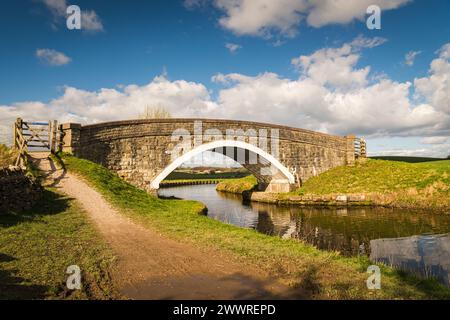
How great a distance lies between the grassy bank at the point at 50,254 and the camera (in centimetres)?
581

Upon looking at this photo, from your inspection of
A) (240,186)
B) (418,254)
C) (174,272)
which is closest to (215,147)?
(418,254)

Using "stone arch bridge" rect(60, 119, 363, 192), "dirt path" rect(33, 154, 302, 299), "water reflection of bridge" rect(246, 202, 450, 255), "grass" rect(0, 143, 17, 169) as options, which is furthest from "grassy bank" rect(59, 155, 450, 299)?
"stone arch bridge" rect(60, 119, 363, 192)

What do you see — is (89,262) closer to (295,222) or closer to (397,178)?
(295,222)

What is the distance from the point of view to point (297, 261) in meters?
7.82

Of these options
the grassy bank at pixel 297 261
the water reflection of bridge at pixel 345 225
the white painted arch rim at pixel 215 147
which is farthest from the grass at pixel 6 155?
the water reflection of bridge at pixel 345 225

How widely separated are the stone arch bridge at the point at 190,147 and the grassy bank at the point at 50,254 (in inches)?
299

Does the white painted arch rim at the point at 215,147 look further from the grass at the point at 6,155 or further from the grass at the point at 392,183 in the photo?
the grass at the point at 6,155

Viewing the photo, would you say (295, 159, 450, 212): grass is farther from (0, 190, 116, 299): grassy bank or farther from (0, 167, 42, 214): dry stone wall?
(0, 167, 42, 214): dry stone wall

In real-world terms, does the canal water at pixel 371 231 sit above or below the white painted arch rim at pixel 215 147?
below

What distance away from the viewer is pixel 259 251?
345 inches

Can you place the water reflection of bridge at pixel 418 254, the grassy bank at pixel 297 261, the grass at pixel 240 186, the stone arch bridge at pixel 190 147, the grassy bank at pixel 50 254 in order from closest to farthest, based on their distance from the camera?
the grassy bank at pixel 50 254 → the grassy bank at pixel 297 261 → the water reflection of bridge at pixel 418 254 → the stone arch bridge at pixel 190 147 → the grass at pixel 240 186

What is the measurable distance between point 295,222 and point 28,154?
16.5 meters

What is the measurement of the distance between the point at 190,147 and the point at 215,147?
2.17 meters

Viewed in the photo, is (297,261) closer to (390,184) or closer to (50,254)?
(50,254)
